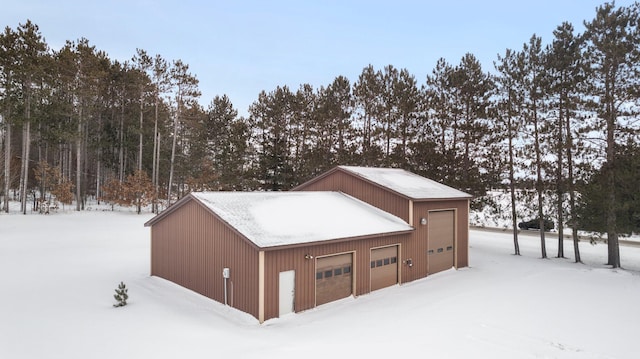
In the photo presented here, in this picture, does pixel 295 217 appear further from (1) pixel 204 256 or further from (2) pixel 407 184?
(2) pixel 407 184

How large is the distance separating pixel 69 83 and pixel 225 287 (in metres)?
26.2

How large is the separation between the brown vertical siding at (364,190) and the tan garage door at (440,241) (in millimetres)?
1721

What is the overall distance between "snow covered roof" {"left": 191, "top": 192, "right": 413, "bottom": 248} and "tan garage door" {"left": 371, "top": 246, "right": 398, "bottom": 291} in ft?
2.68

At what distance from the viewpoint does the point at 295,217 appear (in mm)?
11641

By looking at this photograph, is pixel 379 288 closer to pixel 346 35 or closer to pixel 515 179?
pixel 515 179

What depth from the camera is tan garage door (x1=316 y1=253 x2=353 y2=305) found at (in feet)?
34.5

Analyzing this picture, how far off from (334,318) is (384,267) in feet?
12.5

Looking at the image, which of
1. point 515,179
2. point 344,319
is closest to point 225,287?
point 344,319

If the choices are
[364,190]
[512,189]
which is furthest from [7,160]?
[512,189]

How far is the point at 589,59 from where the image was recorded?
1639 cm

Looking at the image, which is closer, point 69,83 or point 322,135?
point 69,83

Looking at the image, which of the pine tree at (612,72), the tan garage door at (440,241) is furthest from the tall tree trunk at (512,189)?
the tan garage door at (440,241)

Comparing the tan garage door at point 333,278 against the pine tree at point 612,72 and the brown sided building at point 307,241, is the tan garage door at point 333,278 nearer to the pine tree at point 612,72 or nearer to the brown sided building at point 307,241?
the brown sided building at point 307,241

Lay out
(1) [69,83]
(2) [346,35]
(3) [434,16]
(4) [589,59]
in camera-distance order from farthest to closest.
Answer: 1. (2) [346,35]
2. (1) [69,83]
3. (3) [434,16]
4. (4) [589,59]
